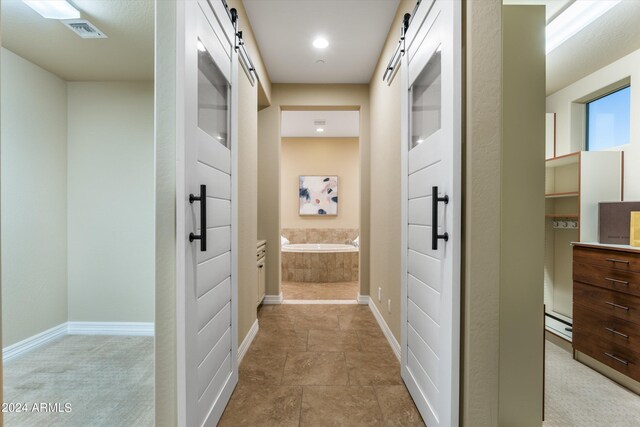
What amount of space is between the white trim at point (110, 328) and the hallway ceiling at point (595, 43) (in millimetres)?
3629

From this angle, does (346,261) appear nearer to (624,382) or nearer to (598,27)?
(624,382)

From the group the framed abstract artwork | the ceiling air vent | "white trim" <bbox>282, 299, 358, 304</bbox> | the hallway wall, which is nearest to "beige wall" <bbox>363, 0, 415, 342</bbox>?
the hallway wall

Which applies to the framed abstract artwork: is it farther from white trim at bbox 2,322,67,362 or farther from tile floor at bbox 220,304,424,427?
white trim at bbox 2,322,67,362

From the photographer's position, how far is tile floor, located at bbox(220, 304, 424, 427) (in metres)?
1.76

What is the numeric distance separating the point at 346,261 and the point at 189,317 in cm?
432

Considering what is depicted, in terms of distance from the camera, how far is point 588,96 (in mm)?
3129

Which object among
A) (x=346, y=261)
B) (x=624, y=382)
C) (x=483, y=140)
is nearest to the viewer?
(x=483, y=140)

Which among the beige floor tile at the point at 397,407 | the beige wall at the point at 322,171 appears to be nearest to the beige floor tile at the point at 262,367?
the beige floor tile at the point at 397,407

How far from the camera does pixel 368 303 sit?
13.1 ft

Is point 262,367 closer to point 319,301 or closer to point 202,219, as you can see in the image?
point 202,219

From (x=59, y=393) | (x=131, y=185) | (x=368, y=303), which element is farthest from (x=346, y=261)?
(x=59, y=393)

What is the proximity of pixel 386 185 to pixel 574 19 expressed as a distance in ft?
5.95

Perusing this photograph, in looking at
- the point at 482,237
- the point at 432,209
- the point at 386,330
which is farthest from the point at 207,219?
the point at 386,330

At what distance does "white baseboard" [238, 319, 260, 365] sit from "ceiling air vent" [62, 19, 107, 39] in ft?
7.68
